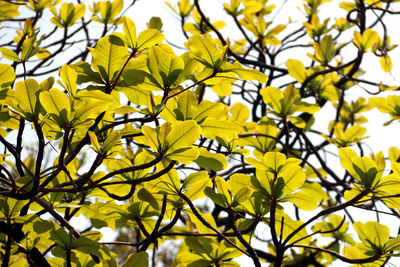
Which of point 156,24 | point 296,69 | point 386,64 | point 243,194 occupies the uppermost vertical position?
point 386,64

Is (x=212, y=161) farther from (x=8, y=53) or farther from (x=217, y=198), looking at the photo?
(x=8, y=53)

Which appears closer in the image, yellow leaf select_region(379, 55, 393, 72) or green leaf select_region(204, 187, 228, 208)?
green leaf select_region(204, 187, 228, 208)

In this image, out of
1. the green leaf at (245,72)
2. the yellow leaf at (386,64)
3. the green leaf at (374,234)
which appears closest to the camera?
the green leaf at (245,72)

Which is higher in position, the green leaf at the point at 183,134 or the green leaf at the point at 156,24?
the green leaf at the point at 156,24

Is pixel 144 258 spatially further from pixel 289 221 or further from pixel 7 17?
pixel 7 17

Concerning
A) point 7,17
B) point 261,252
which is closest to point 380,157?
point 261,252

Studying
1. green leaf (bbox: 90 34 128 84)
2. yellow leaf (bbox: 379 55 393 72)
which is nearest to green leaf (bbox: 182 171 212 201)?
green leaf (bbox: 90 34 128 84)

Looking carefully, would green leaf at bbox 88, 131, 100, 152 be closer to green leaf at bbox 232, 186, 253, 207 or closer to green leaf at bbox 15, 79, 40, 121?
green leaf at bbox 15, 79, 40, 121

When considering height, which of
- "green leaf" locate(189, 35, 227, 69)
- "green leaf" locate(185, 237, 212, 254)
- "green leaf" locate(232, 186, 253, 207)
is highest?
"green leaf" locate(189, 35, 227, 69)

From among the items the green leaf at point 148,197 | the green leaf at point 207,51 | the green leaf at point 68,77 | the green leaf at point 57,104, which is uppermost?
the green leaf at point 207,51

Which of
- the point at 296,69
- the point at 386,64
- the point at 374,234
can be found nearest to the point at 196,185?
the point at 374,234

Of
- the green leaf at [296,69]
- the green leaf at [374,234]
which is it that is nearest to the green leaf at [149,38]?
the green leaf at [374,234]

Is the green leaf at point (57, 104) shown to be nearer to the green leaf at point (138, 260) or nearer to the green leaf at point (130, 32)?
the green leaf at point (130, 32)

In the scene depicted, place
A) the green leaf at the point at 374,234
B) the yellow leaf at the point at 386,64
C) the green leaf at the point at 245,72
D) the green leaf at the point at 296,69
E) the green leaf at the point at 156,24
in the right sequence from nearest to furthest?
the green leaf at the point at 245,72, the green leaf at the point at 374,234, the green leaf at the point at 156,24, the green leaf at the point at 296,69, the yellow leaf at the point at 386,64
